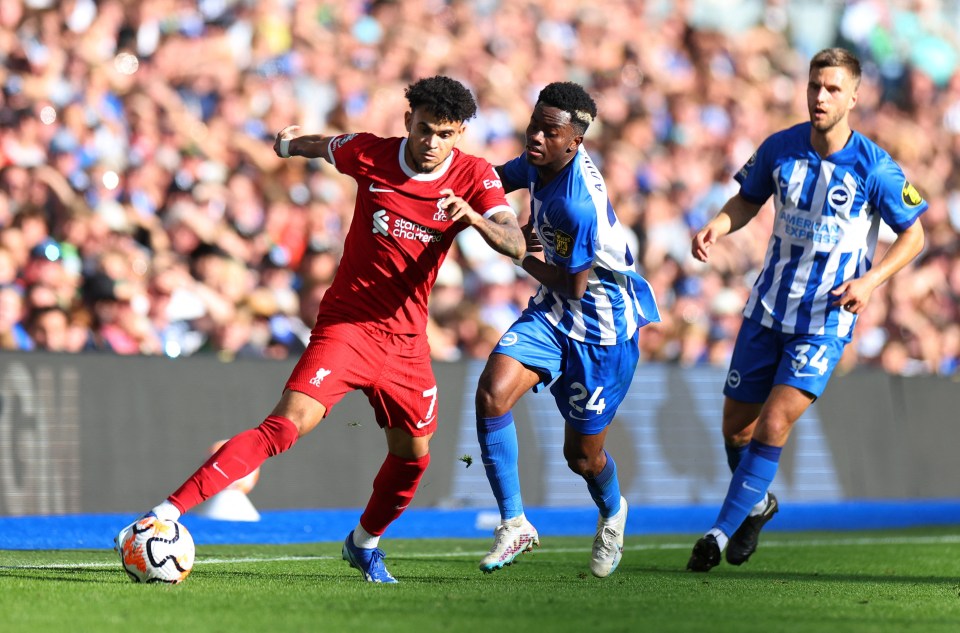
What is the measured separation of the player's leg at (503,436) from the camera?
7129mm

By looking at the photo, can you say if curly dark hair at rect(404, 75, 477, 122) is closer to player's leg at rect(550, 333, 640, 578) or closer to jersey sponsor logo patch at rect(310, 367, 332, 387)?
jersey sponsor logo patch at rect(310, 367, 332, 387)

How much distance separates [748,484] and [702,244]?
1359 mm

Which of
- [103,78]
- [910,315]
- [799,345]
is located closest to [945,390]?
[910,315]

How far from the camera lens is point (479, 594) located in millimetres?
6242

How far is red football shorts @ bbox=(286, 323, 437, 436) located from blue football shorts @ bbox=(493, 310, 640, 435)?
2.25 ft

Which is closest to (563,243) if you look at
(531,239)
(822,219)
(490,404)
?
(531,239)

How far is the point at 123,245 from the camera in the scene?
1114 centimetres

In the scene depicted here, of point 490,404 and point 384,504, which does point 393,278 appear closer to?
point 490,404

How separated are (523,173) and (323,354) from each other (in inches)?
66.5

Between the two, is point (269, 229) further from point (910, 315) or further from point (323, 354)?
point (910, 315)

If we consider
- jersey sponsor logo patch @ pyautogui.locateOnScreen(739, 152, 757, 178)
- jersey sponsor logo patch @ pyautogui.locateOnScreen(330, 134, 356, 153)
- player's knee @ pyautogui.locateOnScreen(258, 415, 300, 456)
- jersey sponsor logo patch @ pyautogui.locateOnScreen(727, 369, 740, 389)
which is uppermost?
jersey sponsor logo patch @ pyautogui.locateOnScreen(330, 134, 356, 153)

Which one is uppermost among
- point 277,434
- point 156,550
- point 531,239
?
point 531,239

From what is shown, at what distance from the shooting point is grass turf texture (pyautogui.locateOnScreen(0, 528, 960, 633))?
16.8ft

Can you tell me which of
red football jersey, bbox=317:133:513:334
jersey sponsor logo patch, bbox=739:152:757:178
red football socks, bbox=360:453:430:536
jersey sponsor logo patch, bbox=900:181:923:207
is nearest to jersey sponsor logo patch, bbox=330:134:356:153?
red football jersey, bbox=317:133:513:334
